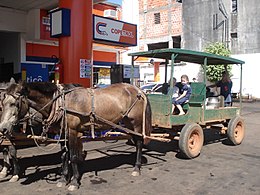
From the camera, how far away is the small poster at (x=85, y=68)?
29.0 ft

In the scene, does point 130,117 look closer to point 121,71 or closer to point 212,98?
point 212,98

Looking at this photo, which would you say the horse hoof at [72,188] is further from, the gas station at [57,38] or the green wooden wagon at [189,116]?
the gas station at [57,38]

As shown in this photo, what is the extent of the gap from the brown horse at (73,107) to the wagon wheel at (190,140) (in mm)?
1267

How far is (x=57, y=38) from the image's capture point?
9500 mm

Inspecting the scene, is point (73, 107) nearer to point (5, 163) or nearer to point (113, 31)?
point (5, 163)

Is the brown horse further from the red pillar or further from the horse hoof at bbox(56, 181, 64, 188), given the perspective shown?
the red pillar

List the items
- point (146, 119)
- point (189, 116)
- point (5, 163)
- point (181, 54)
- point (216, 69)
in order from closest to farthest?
point (5, 163) → point (146, 119) → point (181, 54) → point (189, 116) → point (216, 69)

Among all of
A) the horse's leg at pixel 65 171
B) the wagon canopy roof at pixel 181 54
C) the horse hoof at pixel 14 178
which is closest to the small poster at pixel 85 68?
the wagon canopy roof at pixel 181 54

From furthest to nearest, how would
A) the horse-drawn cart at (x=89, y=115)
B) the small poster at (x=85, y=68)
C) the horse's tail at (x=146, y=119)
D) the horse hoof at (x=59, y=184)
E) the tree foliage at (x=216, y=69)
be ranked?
the tree foliage at (x=216, y=69), the small poster at (x=85, y=68), the horse's tail at (x=146, y=119), the horse hoof at (x=59, y=184), the horse-drawn cart at (x=89, y=115)

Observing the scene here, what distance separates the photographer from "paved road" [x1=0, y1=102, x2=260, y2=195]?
15.3ft

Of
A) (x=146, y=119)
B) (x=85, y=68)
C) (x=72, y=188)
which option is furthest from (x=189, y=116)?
(x=85, y=68)

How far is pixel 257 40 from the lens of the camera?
24406 mm

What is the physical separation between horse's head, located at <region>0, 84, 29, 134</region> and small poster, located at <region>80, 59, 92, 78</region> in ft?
15.1

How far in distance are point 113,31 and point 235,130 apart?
17.6 ft
